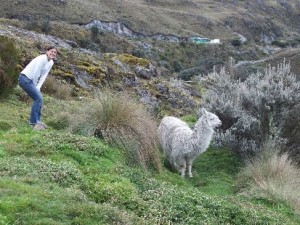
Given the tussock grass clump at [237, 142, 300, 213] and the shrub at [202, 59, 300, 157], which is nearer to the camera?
the tussock grass clump at [237, 142, 300, 213]

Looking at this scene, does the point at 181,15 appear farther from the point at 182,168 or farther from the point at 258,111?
the point at 182,168

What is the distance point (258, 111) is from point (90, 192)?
835 cm

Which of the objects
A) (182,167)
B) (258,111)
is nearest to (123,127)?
(182,167)

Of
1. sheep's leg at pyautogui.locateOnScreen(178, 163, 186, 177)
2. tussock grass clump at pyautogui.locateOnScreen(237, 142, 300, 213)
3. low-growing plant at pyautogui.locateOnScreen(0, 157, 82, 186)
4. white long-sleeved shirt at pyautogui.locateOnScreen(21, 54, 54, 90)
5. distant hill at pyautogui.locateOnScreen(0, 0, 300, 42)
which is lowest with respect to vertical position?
distant hill at pyautogui.locateOnScreen(0, 0, 300, 42)

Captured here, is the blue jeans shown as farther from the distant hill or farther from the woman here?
the distant hill

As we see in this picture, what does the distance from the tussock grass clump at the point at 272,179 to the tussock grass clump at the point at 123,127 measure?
2.29 m

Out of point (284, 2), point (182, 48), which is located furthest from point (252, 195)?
point (284, 2)

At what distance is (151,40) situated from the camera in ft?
303

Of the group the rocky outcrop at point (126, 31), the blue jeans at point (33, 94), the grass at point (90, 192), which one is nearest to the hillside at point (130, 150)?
the grass at point (90, 192)

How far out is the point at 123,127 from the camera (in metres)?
11.8

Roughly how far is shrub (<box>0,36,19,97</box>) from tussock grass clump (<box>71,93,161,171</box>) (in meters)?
3.84

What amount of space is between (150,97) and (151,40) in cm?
7021

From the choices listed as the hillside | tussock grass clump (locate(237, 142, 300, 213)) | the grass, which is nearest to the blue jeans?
the grass

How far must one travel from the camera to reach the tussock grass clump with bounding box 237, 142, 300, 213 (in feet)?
35.3
